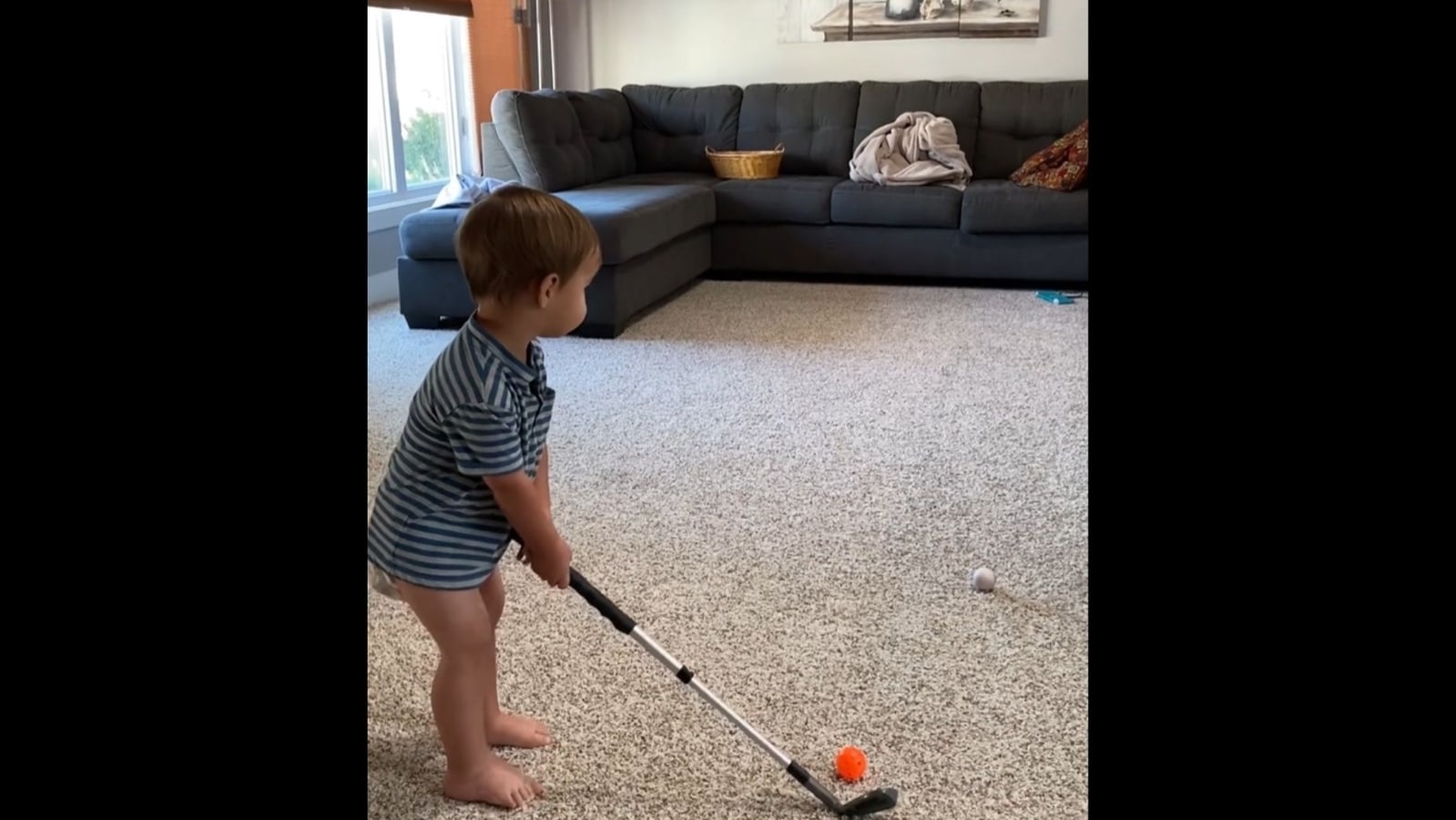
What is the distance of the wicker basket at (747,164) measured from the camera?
5.53 metres

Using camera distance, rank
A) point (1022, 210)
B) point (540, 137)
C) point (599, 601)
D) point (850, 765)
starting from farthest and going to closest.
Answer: point (1022, 210)
point (540, 137)
point (850, 765)
point (599, 601)

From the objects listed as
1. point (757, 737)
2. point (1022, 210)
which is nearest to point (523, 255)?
point (757, 737)

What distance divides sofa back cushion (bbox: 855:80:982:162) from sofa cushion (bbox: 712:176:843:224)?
53 centimetres

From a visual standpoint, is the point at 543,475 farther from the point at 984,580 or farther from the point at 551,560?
the point at 984,580

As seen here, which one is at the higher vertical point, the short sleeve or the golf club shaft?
the short sleeve

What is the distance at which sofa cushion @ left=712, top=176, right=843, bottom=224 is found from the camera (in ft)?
17.2

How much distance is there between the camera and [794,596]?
2.13m

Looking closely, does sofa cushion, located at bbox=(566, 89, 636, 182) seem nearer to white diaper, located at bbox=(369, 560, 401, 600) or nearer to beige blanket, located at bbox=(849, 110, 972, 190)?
beige blanket, located at bbox=(849, 110, 972, 190)

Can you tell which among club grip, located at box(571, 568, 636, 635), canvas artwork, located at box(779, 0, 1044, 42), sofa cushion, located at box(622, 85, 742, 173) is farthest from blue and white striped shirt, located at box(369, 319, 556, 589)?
canvas artwork, located at box(779, 0, 1044, 42)

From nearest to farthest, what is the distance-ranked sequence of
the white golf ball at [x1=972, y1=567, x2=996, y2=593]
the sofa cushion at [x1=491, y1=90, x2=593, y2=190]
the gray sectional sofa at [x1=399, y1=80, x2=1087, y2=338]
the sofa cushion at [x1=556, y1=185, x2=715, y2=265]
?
the white golf ball at [x1=972, y1=567, x2=996, y2=593] < the sofa cushion at [x1=556, y1=185, x2=715, y2=265] < the gray sectional sofa at [x1=399, y1=80, x2=1087, y2=338] < the sofa cushion at [x1=491, y1=90, x2=593, y2=190]

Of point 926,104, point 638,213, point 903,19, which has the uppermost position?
point 903,19

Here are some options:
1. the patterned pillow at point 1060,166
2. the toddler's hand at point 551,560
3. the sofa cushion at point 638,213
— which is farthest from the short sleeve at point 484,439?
the patterned pillow at point 1060,166

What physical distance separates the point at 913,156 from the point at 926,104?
41cm
